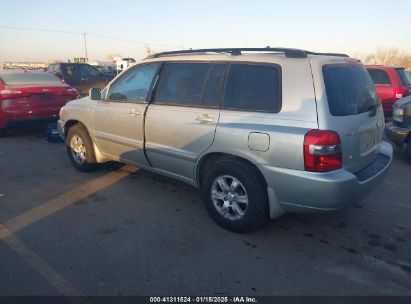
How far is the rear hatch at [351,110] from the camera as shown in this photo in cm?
303

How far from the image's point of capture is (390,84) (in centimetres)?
936

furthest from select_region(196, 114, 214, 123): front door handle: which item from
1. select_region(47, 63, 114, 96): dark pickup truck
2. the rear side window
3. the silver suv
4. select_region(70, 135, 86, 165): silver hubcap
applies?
select_region(47, 63, 114, 96): dark pickup truck

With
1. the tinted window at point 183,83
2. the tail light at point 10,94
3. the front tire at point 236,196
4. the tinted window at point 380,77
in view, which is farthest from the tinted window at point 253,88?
the tinted window at point 380,77

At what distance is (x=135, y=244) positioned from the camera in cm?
344

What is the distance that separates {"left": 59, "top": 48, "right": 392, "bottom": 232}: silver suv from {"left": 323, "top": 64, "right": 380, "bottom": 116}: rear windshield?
0.01 metres

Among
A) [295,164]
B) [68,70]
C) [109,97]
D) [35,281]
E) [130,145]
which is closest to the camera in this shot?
[35,281]

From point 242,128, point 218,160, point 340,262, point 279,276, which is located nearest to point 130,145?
point 218,160

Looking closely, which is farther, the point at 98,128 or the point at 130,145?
the point at 98,128

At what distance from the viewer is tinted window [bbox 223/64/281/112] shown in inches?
128

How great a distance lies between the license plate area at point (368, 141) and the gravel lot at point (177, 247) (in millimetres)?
884

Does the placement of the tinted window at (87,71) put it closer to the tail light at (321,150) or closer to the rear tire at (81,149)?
the rear tire at (81,149)

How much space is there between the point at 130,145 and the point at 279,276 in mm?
2584

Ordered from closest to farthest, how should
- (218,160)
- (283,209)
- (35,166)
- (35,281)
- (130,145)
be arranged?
(35,281) < (283,209) < (218,160) < (130,145) < (35,166)

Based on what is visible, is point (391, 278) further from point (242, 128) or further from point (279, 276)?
point (242, 128)
